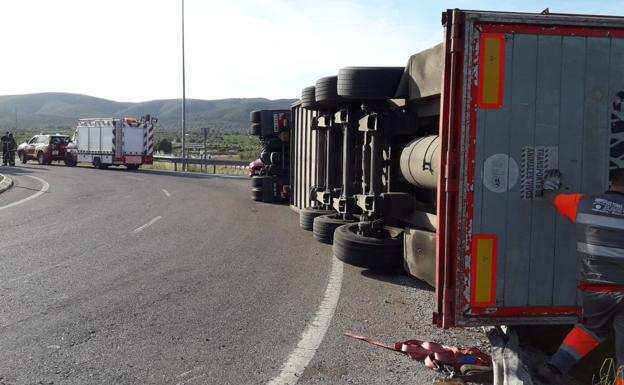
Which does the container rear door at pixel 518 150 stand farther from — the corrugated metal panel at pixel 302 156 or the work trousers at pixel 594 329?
the corrugated metal panel at pixel 302 156

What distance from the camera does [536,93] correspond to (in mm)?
4527

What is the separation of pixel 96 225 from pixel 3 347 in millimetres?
7143

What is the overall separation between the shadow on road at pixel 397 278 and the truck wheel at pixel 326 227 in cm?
179

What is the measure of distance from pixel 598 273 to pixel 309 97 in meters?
6.76

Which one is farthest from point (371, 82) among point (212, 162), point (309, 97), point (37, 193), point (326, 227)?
point (212, 162)

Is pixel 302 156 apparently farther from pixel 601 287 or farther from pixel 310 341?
pixel 601 287

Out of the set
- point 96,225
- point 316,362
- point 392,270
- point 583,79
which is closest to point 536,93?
point 583,79

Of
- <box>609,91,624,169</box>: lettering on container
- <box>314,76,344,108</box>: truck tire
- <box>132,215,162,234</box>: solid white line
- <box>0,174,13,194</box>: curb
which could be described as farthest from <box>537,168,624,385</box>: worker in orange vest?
<box>0,174,13,194</box>: curb

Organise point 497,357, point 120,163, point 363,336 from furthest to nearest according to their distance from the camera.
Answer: point 120,163
point 363,336
point 497,357

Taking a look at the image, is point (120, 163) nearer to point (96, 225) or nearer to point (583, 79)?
point (96, 225)

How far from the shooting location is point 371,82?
7.47m

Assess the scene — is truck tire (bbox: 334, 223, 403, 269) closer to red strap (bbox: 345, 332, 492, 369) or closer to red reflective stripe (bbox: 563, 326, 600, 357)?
red strap (bbox: 345, 332, 492, 369)

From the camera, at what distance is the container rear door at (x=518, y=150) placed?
4457mm

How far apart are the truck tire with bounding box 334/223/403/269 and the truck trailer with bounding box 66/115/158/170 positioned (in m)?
26.4
